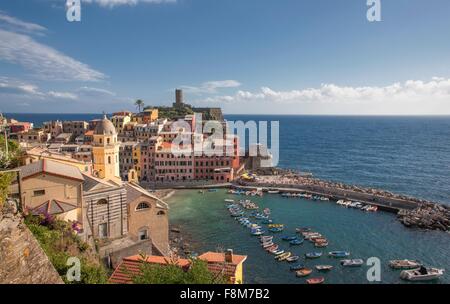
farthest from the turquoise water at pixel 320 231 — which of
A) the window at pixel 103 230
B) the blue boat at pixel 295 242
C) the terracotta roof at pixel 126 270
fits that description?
the terracotta roof at pixel 126 270

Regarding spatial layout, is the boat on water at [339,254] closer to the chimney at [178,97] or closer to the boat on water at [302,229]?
the boat on water at [302,229]

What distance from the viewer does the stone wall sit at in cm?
927

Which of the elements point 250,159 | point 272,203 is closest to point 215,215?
point 272,203

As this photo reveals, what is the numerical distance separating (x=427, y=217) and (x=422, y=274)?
54.2 feet

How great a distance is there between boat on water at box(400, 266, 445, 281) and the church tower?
27332mm

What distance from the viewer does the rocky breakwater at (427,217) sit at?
4312 cm

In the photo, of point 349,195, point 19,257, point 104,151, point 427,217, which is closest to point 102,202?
point 104,151

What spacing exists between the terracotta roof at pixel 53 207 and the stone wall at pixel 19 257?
32.1 ft

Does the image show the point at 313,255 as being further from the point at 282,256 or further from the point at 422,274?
the point at 422,274

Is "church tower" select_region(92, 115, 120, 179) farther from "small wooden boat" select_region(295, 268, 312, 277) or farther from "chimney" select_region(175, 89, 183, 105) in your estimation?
"chimney" select_region(175, 89, 183, 105)

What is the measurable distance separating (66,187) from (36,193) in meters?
1.66
